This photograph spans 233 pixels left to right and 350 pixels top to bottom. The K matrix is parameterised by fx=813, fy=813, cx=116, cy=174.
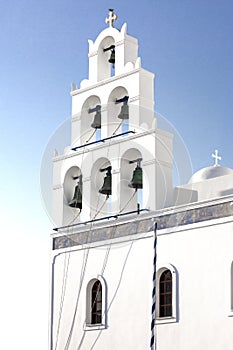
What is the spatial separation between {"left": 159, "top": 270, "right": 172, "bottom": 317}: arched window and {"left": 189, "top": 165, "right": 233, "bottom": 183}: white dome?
2.14 meters

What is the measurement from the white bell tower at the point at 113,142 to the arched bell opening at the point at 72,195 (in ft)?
0.06

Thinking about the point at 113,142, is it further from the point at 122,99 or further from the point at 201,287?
the point at 201,287

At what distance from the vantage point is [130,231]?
14.2 m

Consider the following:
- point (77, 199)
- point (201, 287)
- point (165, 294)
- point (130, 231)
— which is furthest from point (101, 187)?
point (201, 287)

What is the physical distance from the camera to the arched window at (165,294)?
43.9ft

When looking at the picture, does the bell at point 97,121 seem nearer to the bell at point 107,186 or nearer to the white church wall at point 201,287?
the bell at point 107,186

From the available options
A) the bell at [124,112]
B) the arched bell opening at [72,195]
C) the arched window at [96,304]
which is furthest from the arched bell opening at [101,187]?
the arched window at [96,304]

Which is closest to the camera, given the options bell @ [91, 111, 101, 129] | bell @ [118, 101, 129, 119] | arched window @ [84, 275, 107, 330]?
arched window @ [84, 275, 107, 330]

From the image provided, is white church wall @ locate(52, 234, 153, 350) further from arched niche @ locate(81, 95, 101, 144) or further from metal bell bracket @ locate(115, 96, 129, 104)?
metal bell bracket @ locate(115, 96, 129, 104)

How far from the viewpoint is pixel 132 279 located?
13938 mm

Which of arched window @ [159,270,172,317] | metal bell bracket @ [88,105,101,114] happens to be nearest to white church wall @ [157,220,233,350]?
arched window @ [159,270,172,317]

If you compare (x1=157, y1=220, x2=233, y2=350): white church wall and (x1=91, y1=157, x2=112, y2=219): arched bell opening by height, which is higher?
(x1=91, y1=157, x2=112, y2=219): arched bell opening

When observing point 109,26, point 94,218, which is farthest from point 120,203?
point 109,26

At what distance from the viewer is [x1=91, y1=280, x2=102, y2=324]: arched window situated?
14.6m
